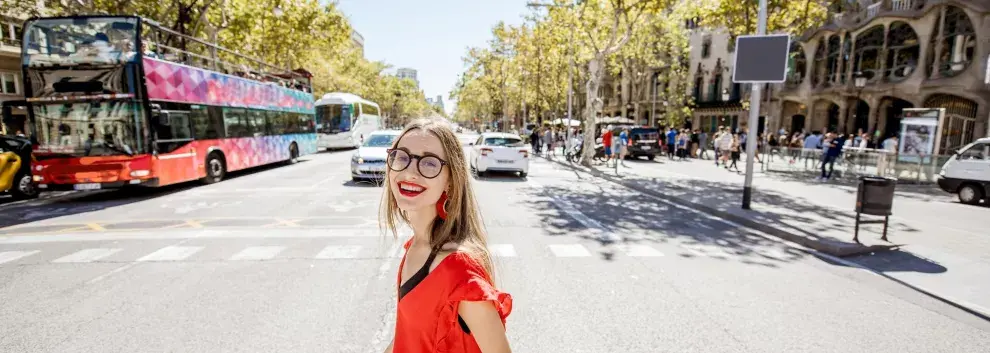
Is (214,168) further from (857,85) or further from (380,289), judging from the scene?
(857,85)

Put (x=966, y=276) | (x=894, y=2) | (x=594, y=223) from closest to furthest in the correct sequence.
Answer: (x=966, y=276)
(x=594, y=223)
(x=894, y=2)

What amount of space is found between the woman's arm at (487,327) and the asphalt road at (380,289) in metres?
0.21

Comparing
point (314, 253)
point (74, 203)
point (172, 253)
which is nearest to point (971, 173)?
point (314, 253)

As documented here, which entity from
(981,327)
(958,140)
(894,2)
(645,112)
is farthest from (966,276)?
(645,112)

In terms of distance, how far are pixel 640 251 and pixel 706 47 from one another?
134ft

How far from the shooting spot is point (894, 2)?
23.1m

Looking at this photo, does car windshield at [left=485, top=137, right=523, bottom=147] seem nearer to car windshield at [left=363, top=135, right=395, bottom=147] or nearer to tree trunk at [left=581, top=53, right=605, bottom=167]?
car windshield at [left=363, top=135, right=395, bottom=147]

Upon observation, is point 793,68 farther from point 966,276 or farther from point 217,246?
point 217,246

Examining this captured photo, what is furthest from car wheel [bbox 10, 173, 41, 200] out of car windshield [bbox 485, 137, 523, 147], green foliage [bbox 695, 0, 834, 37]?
green foliage [bbox 695, 0, 834, 37]

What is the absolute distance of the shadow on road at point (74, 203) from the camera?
28.2 feet

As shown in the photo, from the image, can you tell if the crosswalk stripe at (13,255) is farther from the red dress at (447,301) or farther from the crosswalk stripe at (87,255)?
the red dress at (447,301)

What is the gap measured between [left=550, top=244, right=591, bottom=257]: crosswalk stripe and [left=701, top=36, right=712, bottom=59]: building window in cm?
4043

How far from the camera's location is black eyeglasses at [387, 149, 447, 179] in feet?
5.12

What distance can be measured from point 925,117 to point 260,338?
20.0m
